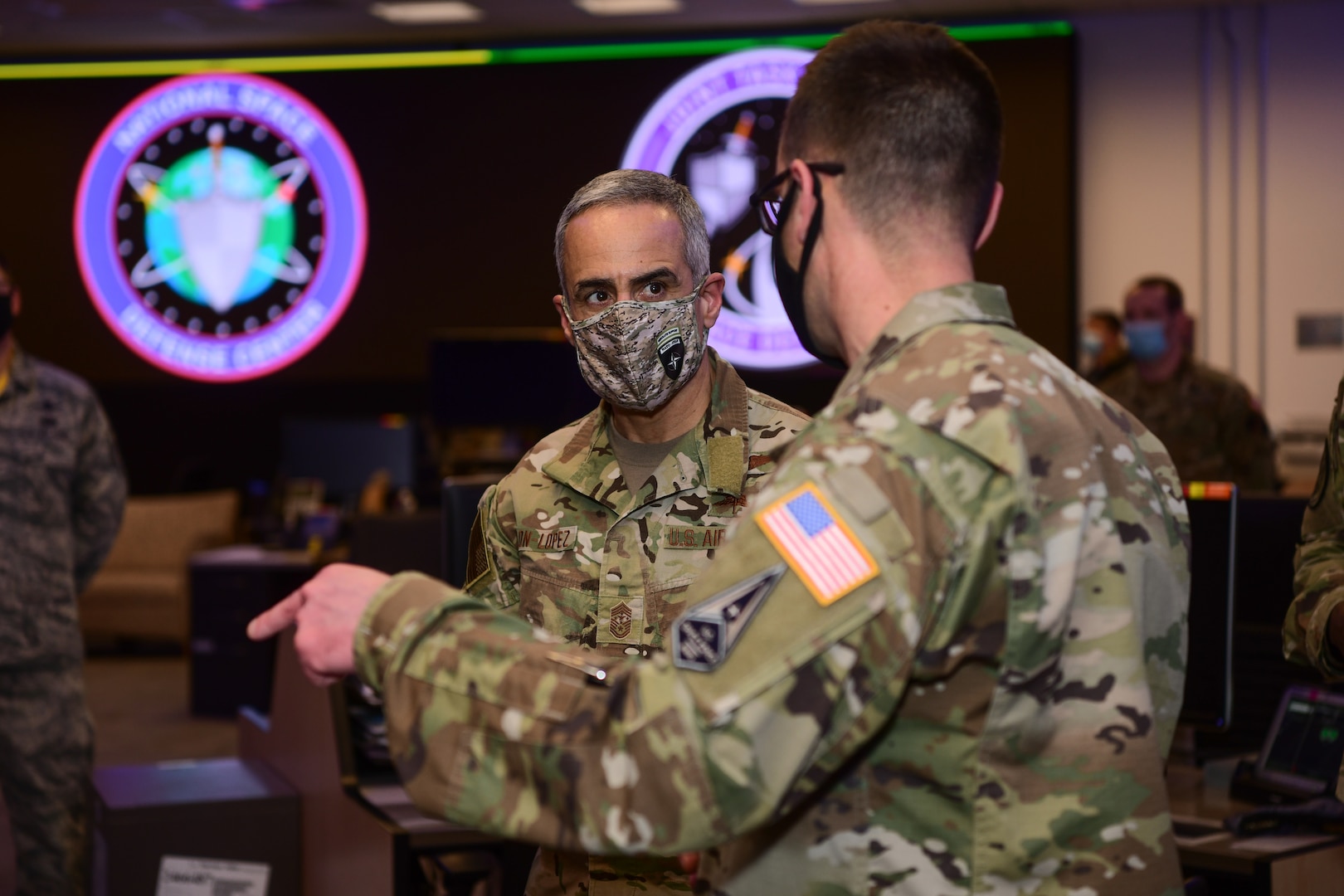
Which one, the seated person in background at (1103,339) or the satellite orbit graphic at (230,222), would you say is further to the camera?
the satellite orbit graphic at (230,222)

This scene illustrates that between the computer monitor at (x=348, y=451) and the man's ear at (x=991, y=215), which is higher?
the man's ear at (x=991, y=215)

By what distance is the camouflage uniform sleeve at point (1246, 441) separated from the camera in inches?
190

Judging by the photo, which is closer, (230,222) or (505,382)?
(505,382)

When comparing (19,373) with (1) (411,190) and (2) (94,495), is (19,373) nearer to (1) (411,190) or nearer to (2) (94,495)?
(2) (94,495)

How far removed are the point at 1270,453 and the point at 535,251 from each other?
4206 millimetres

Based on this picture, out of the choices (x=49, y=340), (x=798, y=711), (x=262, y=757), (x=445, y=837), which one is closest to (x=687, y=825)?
(x=798, y=711)

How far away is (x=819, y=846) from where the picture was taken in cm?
101

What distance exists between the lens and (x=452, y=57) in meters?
7.84

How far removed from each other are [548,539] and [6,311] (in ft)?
7.18

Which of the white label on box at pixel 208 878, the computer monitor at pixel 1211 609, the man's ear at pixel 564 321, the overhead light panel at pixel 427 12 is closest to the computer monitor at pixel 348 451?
the overhead light panel at pixel 427 12

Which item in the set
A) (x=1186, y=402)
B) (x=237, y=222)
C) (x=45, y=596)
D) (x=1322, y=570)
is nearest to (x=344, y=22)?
(x=237, y=222)

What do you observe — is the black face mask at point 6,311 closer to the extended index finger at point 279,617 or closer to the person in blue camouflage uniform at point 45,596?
the person in blue camouflage uniform at point 45,596

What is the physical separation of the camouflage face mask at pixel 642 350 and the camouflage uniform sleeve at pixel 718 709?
77cm

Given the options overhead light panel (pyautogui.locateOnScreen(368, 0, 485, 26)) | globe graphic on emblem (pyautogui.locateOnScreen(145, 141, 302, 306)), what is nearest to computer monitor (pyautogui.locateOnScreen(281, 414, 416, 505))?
globe graphic on emblem (pyautogui.locateOnScreen(145, 141, 302, 306))
